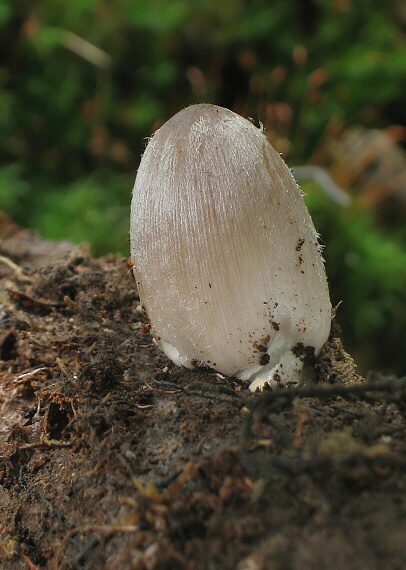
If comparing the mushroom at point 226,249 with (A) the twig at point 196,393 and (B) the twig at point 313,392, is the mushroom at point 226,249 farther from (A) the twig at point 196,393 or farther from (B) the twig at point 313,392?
(B) the twig at point 313,392

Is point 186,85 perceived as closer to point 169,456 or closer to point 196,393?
point 196,393

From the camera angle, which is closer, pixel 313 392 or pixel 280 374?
pixel 313 392

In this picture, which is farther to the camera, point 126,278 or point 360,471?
point 126,278

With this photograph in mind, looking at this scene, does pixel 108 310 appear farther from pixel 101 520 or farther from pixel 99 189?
pixel 99 189

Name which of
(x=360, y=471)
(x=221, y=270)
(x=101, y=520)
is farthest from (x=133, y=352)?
(x=360, y=471)

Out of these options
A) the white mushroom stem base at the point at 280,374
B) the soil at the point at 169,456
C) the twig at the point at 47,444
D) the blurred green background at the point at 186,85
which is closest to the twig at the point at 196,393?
the soil at the point at 169,456

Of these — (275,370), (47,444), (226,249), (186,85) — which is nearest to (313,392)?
(275,370)
